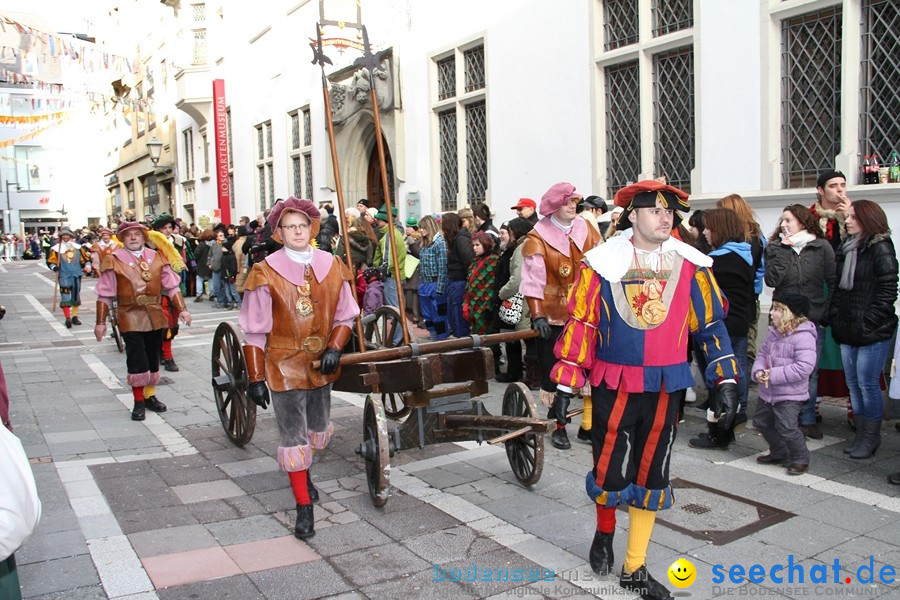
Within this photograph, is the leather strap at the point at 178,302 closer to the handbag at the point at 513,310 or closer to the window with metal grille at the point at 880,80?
the handbag at the point at 513,310

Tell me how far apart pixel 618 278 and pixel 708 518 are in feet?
5.63

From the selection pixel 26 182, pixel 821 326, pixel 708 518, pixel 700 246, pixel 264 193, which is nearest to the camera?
pixel 708 518

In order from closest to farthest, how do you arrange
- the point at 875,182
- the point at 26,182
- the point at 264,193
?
the point at 875,182 < the point at 264,193 < the point at 26,182

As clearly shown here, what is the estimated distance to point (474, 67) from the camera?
13.2 meters

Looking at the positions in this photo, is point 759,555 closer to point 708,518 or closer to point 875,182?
point 708,518

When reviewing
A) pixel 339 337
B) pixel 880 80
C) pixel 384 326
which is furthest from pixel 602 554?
pixel 880 80

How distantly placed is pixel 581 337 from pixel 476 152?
9943mm

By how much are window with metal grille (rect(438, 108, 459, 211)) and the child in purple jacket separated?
8.92 meters

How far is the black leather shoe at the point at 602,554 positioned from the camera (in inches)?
153

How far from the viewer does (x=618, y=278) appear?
12.1 ft

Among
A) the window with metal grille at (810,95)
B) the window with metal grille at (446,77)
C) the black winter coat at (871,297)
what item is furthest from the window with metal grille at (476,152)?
the black winter coat at (871,297)

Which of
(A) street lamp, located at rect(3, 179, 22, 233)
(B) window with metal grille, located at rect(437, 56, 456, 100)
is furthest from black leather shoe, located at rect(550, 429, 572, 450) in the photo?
(A) street lamp, located at rect(3, 179, 22, 233)

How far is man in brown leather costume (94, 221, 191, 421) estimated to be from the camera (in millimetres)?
7590

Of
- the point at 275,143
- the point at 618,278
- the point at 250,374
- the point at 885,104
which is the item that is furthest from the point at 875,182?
the point at 275,143
